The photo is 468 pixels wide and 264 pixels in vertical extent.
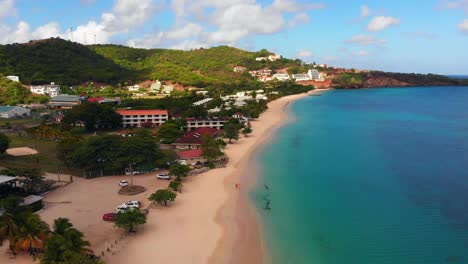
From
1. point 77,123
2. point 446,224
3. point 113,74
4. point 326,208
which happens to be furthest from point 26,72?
point 446,224

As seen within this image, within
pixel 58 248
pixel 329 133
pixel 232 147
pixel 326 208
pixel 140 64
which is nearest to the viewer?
pixel 58 248

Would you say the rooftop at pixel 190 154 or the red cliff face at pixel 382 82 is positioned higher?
the red cliff face at pixel 382 82

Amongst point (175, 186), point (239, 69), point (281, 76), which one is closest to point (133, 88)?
point (239, 69)

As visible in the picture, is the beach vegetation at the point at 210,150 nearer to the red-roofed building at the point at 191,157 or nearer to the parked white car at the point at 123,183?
the red-roofed building at the point at 191,157

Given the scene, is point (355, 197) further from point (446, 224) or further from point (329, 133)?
point (329, 133)

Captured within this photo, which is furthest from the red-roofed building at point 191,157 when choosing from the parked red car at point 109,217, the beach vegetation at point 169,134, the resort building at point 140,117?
the resort building at point 140,117

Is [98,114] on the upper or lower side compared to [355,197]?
upper

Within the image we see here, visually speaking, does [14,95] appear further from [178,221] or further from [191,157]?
[178,221]
